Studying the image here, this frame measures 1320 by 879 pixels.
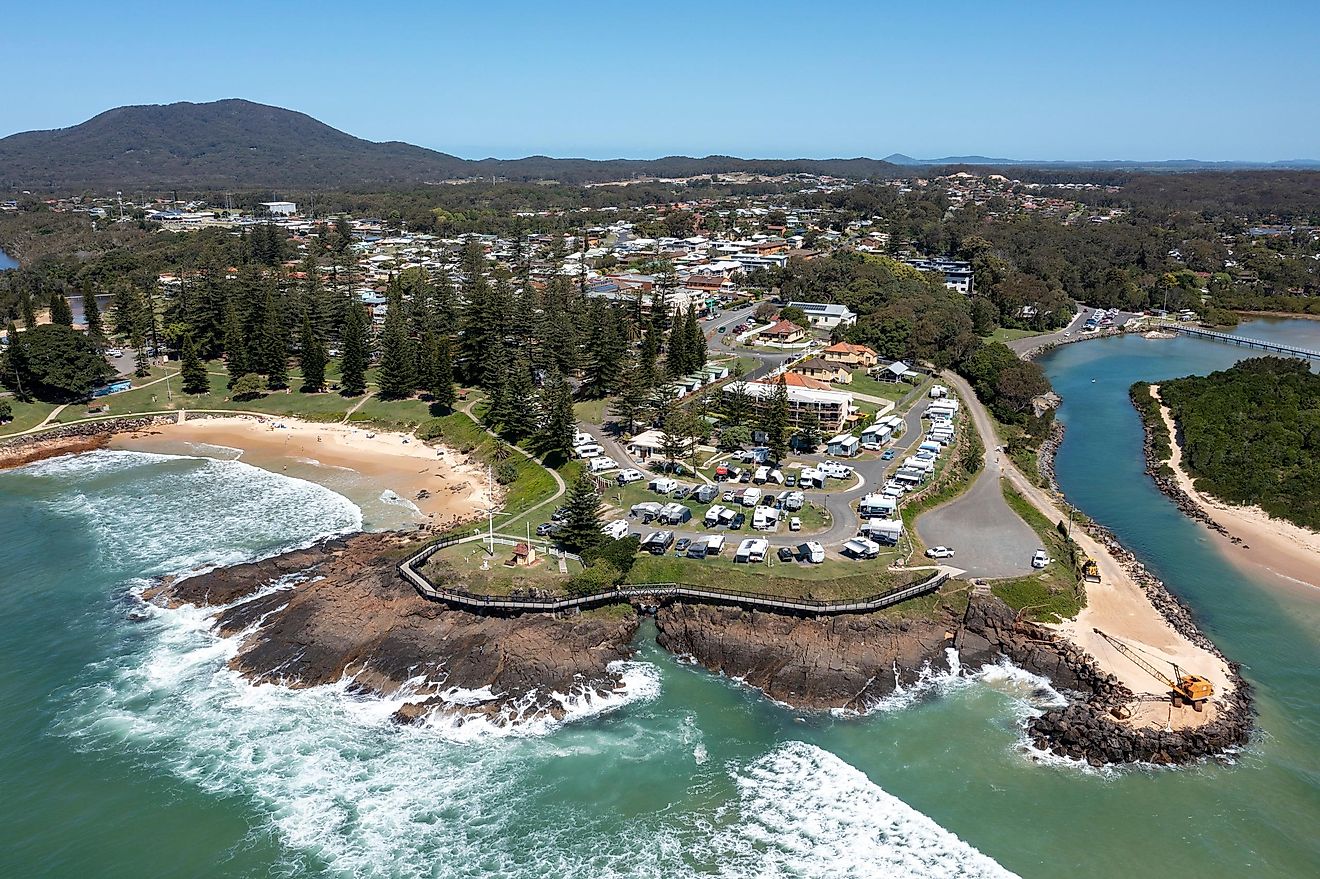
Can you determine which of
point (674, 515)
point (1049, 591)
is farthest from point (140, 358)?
point (1049, 591)

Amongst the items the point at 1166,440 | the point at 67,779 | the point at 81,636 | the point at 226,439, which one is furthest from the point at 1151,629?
the point at 226,439

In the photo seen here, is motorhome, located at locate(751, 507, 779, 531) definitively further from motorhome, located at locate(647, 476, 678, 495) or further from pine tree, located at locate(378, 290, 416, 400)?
pine tree, located at locate(378, 290, 416, 400)

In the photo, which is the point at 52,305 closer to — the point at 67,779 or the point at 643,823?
the point at 67,779

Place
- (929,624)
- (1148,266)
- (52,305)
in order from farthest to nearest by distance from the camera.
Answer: (1148,266) → (52,305) → (929,624)

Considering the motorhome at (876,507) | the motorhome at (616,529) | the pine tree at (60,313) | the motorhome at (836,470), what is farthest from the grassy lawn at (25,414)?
the motorhome at (876,507)

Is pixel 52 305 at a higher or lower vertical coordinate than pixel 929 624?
higher

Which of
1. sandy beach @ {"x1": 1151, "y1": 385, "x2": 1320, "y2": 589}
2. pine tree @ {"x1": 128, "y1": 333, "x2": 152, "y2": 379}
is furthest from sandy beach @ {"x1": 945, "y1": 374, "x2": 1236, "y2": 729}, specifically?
pine tree @ {"x1": 128, "y1": 333, "x2": 152, "y2": 379}

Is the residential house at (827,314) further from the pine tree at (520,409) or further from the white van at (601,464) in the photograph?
the white van at (601,464)
